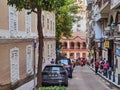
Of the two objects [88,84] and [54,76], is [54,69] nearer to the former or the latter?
[54,76]

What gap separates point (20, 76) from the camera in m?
26.4

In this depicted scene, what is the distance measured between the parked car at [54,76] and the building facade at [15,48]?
119 cm

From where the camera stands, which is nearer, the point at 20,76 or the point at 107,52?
the point at 20,76

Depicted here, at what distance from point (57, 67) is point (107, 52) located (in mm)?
26004

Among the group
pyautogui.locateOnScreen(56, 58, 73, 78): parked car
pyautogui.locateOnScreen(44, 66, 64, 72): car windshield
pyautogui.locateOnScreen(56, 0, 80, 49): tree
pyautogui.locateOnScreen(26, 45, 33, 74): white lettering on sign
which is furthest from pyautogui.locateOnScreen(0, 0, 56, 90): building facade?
pyautogui.locateOnScreen(56, 0, 80, 49): tree

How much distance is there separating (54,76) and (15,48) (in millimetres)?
2937

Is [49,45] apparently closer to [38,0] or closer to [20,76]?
[20,76]

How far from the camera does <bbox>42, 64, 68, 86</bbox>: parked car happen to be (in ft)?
82.6

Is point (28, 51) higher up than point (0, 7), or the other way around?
point (0, 7)

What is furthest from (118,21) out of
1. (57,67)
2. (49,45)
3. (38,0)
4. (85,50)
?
(85,50)

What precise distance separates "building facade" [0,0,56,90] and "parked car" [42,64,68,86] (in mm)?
1185

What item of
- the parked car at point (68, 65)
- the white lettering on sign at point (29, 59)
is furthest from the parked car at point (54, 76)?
the parked car at point (68, 65)

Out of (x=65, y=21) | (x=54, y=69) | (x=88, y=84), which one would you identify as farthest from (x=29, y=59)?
(x=65, y=21)

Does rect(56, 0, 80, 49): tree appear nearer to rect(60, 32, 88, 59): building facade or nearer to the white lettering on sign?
the white lettering on sign
